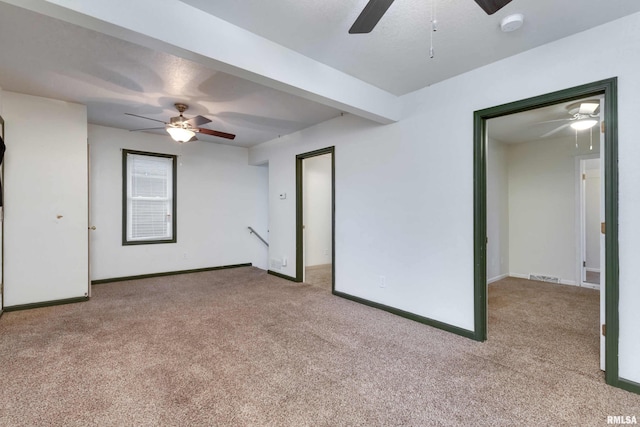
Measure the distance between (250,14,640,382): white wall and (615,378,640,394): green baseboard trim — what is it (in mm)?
38

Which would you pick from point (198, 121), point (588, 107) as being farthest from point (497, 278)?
point (198, 121)

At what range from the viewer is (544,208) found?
528cm

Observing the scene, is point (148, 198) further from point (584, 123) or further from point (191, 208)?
point (584, 123)

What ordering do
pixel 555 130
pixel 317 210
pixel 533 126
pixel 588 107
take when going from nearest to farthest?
pixel 588 107 < pixel 533 126 < pixel 555 130 < pixel 317 210

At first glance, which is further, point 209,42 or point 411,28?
point 411,28

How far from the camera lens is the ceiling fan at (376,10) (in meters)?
1.48

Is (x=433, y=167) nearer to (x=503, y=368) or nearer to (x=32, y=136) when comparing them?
(x=503, y=368)

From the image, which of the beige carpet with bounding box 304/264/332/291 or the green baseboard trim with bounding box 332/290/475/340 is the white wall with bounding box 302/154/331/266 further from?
the green baseboard trim with bounding box 332/290/475/340

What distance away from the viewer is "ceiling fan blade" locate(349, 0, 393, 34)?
1503mm

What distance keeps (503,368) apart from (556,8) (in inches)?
104

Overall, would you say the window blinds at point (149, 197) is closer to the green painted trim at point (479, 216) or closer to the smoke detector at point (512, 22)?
the green painted trim at point (479, 216)

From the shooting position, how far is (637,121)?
2.04 meters

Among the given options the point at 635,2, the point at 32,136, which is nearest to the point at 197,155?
the point at 32,136

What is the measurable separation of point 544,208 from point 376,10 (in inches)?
211
